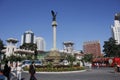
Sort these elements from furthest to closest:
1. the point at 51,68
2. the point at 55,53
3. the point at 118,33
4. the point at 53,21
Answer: the point at 118,33 → the point at 53,21 → the point at 55,53 → the point at 51,68

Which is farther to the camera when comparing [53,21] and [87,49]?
[87,49]

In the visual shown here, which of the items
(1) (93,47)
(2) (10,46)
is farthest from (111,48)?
(1) (93,47)

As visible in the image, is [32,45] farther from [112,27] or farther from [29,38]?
[112,27]

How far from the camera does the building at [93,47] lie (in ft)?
594

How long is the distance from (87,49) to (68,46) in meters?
36.9

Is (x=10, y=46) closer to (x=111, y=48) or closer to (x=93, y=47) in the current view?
(x=111, y=48)

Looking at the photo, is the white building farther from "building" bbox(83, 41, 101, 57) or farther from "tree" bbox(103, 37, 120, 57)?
"building" bbox(83, 41, 101, 57)

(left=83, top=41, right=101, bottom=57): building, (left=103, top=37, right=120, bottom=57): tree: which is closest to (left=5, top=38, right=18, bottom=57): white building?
(left=103, top=37, right=120, bottom=57): tree

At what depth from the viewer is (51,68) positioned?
31.2 m

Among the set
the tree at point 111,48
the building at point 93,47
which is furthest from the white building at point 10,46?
the building at point 93,47

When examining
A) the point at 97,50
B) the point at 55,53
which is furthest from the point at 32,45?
the point at 97,50

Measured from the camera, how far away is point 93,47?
185 m

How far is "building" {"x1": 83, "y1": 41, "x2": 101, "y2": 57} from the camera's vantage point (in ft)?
594

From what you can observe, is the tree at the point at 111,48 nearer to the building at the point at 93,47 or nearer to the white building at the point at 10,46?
the white building at the point at 10,46
